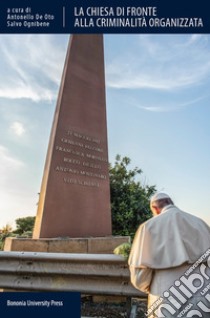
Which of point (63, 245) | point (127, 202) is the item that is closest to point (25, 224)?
point (127, 202)

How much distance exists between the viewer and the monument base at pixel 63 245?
545 centimetres

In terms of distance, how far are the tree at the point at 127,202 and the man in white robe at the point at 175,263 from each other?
8467mm

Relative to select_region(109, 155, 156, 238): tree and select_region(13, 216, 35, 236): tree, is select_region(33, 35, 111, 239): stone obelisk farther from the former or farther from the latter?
select_region(13, 216, 35, 236): tree

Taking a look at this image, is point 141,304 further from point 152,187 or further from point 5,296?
point 152,187

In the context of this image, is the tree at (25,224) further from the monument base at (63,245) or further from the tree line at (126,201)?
the monument base at (63,245)

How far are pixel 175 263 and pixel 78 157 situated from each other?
4.95 meters

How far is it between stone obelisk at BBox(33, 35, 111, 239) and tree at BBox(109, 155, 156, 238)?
3597mm

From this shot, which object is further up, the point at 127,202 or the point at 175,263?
the point at 127,202

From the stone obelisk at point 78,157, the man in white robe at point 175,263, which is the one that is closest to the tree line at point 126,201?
the stone obelisk at point 78,157

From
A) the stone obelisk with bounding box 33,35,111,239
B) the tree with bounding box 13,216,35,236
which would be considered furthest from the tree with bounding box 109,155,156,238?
the tree with bounding box 13,216,35,236

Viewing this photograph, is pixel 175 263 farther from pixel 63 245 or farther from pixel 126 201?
pixel 126 201

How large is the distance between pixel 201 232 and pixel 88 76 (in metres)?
6.43

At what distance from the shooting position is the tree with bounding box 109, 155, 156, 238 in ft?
36.8

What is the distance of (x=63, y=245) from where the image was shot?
5.68 meters
